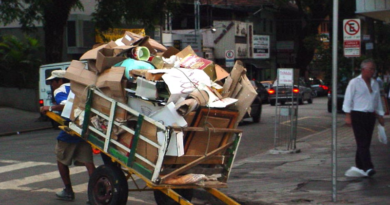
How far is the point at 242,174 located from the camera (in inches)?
427

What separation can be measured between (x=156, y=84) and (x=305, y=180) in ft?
13.4

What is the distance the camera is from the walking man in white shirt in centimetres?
955

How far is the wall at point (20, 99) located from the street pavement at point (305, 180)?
16.2m

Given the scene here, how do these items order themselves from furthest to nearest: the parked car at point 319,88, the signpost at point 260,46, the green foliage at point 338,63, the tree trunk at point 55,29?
the signpost at point 260,46
the parked car at point 319,88
the tree trunk at point 55,29
the green foliage at point 338,63

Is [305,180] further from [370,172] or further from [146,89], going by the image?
[146,89]

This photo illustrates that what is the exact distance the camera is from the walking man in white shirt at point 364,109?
955 centimetres

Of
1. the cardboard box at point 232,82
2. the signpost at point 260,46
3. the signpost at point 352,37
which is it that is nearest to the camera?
the cardboard box at point 232,82

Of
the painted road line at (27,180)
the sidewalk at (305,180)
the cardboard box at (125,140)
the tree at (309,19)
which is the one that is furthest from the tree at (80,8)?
the tree at (309,19)

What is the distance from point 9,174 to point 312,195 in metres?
5.50

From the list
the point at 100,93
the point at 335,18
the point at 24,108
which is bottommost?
the point at 24,108

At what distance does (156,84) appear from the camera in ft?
22.0

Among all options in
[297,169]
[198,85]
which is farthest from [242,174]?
[198,85]

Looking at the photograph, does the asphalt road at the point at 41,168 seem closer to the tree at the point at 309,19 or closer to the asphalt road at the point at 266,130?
the asphalt road at the point at 266,130

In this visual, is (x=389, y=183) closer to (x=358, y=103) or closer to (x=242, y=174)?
(x=358, y=103)
